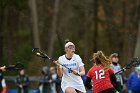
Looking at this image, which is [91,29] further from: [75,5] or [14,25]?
[14,25]

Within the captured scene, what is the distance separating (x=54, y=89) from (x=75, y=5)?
26.0 m

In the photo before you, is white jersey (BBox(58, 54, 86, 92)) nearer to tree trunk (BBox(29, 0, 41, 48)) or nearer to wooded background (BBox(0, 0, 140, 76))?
tree trunk (BBox(29, 0, 41, 48))

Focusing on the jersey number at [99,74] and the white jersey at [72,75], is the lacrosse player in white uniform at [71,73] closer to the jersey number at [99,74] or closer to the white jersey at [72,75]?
the white jersey at [72,75]

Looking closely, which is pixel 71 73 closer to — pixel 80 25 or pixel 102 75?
pixel 102 75

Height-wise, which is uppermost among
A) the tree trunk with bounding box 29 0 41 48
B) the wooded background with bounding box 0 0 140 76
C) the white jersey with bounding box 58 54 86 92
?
the wooded background with bounding box 0 0 140 76

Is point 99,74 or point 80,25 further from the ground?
point 80,25

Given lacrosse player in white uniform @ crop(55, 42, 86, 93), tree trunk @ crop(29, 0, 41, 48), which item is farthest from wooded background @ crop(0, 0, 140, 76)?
lacrosse player in white uniform @ crop(55, 42, 86, 93)

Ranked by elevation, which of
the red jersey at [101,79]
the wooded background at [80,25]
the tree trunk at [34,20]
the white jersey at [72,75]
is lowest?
the red jersey at [101,79]

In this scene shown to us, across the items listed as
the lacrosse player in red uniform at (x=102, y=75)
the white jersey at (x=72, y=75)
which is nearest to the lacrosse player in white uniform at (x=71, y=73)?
the white jersey at (x=72, y=75)

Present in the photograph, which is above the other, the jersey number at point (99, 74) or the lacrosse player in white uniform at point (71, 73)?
the lacrosse player in white uniform at point (71, 73)

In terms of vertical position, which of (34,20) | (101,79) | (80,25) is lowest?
(101,79)

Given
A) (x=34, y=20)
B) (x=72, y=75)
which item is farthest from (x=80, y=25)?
(x=72, y=75)

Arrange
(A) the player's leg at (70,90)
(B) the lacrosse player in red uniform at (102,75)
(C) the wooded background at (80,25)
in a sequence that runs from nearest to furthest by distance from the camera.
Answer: (B) the lacrosse player in red uniform at (102,75)
(A) the player's leg at (70,90)
(C) the wooded background at (80,25)

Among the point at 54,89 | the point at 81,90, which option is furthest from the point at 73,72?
the point at 54,89
